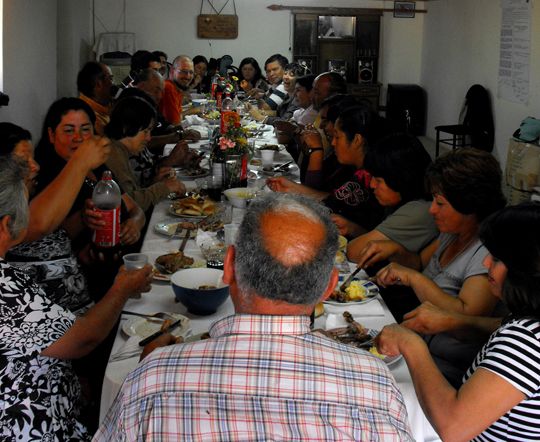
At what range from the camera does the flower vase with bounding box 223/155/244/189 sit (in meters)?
2.99

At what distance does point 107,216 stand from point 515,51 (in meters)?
5.55

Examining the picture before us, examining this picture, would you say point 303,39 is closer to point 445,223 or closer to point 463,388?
point 445,223

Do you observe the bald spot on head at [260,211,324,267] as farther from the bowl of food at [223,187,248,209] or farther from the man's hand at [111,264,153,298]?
the bowl of food at [223,187,248,209]

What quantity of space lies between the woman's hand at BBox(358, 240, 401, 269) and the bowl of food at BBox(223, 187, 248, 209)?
0.85 metres

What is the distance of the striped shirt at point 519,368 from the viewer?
44.4 inches

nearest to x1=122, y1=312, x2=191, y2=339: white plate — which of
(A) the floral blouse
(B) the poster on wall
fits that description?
(A) the floral blouse

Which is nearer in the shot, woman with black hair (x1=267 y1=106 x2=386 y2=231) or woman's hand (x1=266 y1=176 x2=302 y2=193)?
woman with black hair (x1=267 y1=106 x2=386 y2=231)

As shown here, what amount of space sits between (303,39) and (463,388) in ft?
29.5

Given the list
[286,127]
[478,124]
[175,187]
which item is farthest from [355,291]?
[478,124]

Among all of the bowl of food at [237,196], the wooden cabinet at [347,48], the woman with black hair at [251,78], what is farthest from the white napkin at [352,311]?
the wooden cabinet at [347,48]

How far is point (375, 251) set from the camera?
209 cm

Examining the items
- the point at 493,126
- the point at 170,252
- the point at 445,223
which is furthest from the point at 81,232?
the point at 493,126

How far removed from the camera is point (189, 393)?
889 millimetres

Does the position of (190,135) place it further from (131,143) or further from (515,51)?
(515,51)
